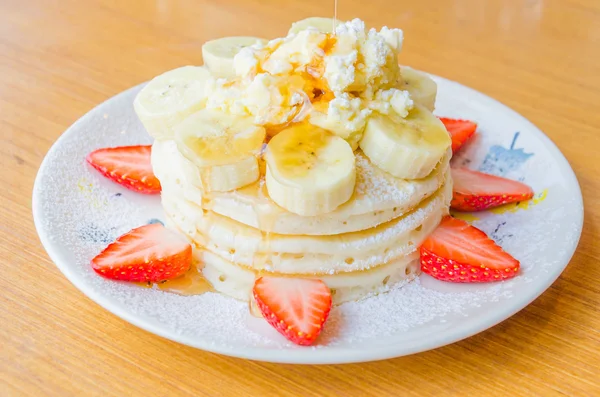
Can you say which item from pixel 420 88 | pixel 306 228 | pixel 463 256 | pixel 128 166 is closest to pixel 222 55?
pixel 128 166

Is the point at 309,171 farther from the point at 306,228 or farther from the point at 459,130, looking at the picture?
the point at 459,130

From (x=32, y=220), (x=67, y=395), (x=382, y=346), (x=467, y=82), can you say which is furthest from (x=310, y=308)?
(x=467, y=82)

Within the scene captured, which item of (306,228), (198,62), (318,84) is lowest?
(198,62)

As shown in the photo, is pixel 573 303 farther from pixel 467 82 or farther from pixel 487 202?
pixel 467 82

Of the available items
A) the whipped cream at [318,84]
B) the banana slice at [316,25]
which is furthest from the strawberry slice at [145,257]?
the banana slice at [316,25]

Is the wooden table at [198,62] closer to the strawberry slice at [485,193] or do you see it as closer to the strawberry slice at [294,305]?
the strawberry slice at [294,305]
